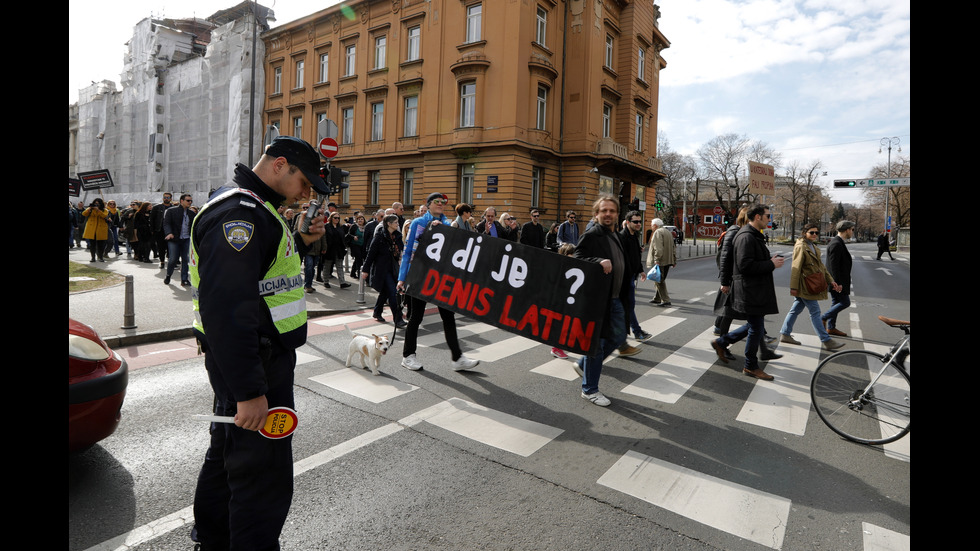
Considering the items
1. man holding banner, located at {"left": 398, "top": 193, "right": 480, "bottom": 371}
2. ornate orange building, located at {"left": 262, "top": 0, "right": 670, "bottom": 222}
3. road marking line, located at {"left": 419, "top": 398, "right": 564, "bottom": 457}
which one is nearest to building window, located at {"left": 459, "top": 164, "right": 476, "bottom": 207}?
ornate orange building, located at {"left": 262, "top": 0, "right": 670, "bottom": 222}

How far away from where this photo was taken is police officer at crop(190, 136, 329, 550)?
196 cm

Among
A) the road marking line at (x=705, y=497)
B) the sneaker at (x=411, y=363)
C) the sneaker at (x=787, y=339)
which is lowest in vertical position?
the road marking line at (x=705, y=497)

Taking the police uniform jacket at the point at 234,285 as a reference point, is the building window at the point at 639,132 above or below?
above

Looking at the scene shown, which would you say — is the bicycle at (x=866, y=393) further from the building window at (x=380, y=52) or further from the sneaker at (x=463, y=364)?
the building window at (x=380, y=52)

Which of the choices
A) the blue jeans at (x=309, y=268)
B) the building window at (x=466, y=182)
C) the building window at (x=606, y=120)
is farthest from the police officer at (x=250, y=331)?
the building window at (x=606, y=120)

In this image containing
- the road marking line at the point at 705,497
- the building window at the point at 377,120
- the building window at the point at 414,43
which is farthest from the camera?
the building window at the point at 377,120

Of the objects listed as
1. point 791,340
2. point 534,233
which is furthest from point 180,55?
point 791,340

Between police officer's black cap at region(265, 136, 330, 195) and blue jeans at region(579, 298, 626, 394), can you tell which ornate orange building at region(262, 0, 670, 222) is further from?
police officer's black cap at region(265, 136, 330, 195)

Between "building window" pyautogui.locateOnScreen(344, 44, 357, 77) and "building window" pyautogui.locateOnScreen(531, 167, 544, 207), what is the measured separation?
13369 mm

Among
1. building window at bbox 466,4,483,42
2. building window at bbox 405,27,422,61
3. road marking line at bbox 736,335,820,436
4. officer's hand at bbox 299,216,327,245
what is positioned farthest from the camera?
building window at bbox 405,27,422,61

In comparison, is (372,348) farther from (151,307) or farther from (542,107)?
(542,107)

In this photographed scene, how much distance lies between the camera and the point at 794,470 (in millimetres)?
3684

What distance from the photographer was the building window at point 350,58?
103ft

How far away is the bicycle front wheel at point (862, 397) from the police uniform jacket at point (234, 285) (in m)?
4.21
